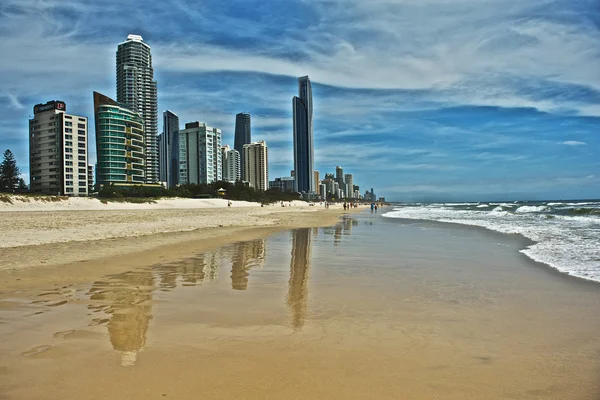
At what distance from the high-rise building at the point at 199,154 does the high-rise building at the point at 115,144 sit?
4915 cm

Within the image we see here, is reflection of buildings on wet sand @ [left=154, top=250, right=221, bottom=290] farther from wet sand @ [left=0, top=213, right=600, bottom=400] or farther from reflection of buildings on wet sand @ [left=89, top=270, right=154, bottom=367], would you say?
reflection of buildings on wet sand @ [left=89, top=270, right=154, bottom=367]

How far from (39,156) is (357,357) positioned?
104 metres

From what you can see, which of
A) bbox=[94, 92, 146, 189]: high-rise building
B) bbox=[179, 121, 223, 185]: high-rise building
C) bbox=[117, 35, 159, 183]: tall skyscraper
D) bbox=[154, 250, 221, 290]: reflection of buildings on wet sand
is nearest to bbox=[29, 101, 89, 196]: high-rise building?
bbox=[94, 92, 146, 189]: high-rise building

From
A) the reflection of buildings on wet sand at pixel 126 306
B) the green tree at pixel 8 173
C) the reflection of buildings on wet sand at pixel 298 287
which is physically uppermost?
the green tree at pixel 8 173

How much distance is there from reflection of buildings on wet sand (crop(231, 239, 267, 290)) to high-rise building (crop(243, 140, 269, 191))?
17201cm

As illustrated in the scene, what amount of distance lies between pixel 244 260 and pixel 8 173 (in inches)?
3400

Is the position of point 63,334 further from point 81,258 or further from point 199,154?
point 199,154

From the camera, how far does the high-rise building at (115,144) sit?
8569 centimetres

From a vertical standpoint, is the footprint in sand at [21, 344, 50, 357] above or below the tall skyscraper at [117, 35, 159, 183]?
below

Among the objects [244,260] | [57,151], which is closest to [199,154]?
[57,151]

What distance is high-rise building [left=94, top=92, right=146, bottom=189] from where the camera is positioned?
85.7m

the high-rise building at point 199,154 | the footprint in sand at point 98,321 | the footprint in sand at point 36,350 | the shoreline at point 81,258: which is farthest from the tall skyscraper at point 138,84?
the footprint in sand at point 36,350

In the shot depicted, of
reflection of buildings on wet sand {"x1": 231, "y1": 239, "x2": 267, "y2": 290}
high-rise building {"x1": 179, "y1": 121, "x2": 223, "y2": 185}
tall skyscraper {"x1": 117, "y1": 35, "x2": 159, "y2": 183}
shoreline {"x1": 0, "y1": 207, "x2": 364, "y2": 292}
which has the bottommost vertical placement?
reflection of buildings on wet sand {"x1": 231, "y1": 239, "x2": 267, "y2": 290}

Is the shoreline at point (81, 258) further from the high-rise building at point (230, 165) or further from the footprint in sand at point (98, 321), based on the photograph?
the high-rise building at point (230, 165)
